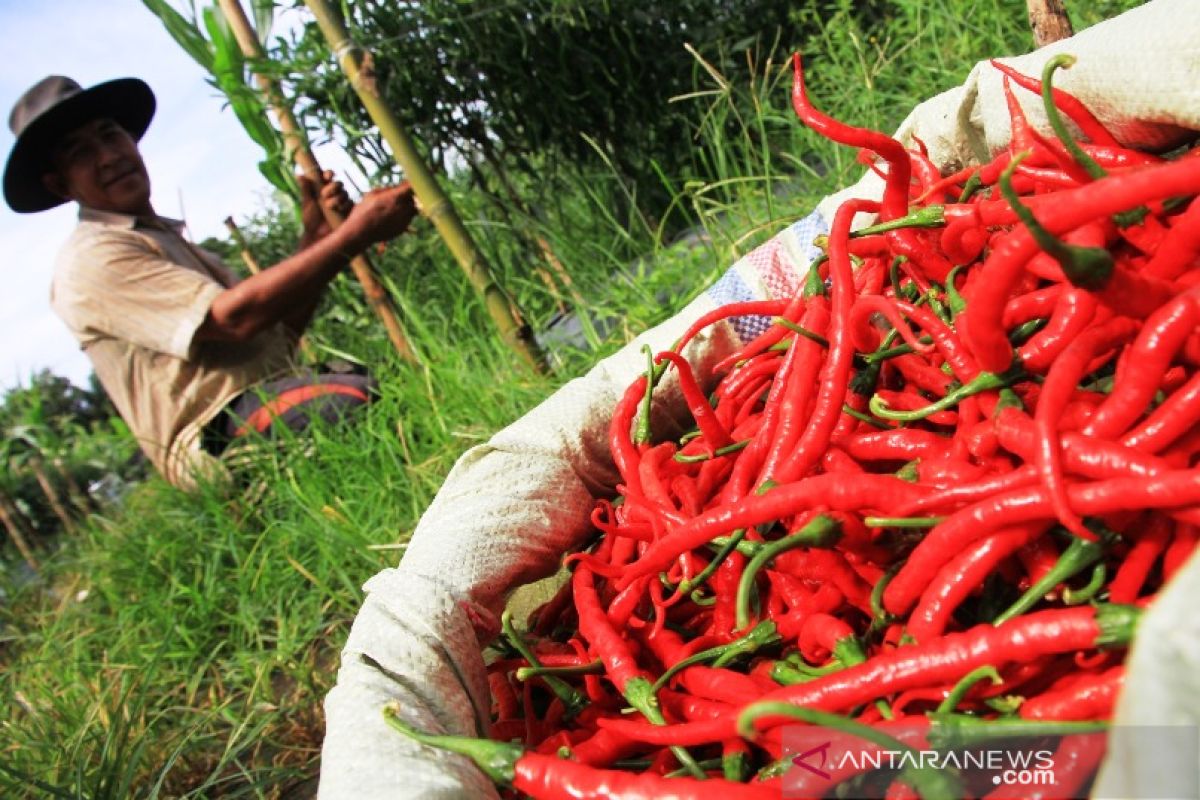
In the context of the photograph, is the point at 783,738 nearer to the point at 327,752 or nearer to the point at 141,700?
the point at 327,752

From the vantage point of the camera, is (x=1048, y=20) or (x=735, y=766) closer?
(x=735, y=766)

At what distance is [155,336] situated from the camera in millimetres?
3551

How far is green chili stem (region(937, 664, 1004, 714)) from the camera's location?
96 centimetres

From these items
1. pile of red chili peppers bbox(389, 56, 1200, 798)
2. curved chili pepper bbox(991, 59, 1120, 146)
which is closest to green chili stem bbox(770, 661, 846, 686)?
pile of red chili peppers bbox(389, 56, 1200, 798)

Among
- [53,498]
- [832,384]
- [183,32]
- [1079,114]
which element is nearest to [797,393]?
[832,384]

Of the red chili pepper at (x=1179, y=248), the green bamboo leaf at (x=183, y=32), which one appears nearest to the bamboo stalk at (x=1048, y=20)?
the red chili pepper at (x=1179, y=248)

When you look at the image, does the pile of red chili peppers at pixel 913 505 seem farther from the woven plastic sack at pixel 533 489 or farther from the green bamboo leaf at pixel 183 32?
the green bamboo leaf at pixel 183 32

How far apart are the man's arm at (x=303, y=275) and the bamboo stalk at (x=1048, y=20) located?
1.86 m

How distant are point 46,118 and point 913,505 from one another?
3671mm

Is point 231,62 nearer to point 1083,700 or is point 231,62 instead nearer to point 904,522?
point 904,522

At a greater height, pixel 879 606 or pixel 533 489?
pixel 533 489

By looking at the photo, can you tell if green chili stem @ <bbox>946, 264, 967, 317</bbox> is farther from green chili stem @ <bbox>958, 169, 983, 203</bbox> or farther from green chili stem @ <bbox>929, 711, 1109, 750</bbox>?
green chili stem @ <bbox>929, 711, 1109, 750</bbox>

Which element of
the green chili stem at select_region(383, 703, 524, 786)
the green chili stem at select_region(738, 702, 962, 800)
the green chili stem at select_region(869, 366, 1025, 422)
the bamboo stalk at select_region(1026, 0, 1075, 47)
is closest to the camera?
the green chili stem at select_region(738, 702, 962, 800)

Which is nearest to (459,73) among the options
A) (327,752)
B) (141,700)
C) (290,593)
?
(290,593)
